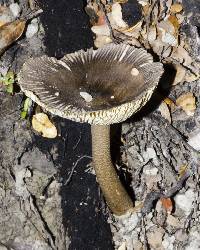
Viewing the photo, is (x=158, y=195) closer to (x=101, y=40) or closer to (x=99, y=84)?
(x=99, y=84)

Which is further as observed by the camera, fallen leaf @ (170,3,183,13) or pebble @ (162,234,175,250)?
fallen leaf @ (170,3,183,13)

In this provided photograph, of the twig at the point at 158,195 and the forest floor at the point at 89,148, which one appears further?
the twig at the point at 158,195

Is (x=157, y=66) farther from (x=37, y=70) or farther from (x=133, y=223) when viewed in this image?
(x=133, y=223)

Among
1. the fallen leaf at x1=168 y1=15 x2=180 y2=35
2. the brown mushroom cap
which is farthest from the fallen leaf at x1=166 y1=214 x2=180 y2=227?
the fallen leaf at x1=168 y1=15 x2=180 y2=35

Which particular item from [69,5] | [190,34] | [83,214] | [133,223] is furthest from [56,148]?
[190,34]

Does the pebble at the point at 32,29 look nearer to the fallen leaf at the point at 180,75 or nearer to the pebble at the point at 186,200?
the fallen leaf at the point at 180,75

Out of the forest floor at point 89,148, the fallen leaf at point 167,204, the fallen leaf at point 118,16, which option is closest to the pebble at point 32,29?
the forest floor at point 89,148

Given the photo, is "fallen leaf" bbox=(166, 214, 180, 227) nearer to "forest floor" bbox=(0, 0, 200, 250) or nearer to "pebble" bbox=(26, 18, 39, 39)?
"forest floor" bbox=(0, 0, 200, 250)
